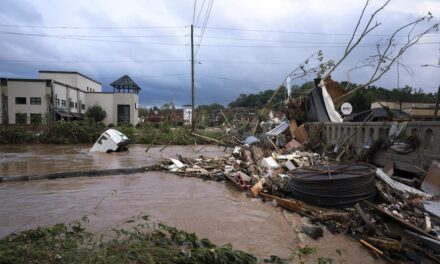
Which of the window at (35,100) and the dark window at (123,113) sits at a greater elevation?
the window at (35,100)

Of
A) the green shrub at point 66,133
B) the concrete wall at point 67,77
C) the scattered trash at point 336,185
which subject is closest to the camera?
the scattered trash at point 336,185

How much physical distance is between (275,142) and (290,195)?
7880mm

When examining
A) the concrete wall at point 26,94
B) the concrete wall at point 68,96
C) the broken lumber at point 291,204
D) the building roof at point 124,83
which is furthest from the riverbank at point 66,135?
the building roof at point 124,83

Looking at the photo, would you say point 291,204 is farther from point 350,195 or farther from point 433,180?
point 433,180

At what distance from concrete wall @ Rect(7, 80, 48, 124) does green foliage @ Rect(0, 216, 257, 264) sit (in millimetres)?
44030

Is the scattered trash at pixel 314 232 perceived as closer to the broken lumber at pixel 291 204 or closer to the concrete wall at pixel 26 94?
the broken lumber at pixel 291 204

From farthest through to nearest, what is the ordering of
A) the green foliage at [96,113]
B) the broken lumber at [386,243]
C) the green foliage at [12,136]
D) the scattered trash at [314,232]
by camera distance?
the green foliage at [96,113]
the green foliage at [12,136]
the scattered trash at [314,232]
the broken lumber at [386,243]

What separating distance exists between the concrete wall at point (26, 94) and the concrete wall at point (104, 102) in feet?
35.1

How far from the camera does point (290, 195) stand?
9.68m

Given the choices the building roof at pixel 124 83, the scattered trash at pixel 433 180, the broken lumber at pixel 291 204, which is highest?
the building roof at pixel 124 83

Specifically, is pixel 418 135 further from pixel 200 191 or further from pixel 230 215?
pixel 200 191

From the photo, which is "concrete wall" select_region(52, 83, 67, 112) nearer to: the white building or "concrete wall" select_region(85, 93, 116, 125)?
the white building

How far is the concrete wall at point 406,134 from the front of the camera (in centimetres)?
838

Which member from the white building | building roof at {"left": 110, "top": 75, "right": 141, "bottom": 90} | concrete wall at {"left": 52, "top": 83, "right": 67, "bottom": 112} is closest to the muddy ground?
the white building
